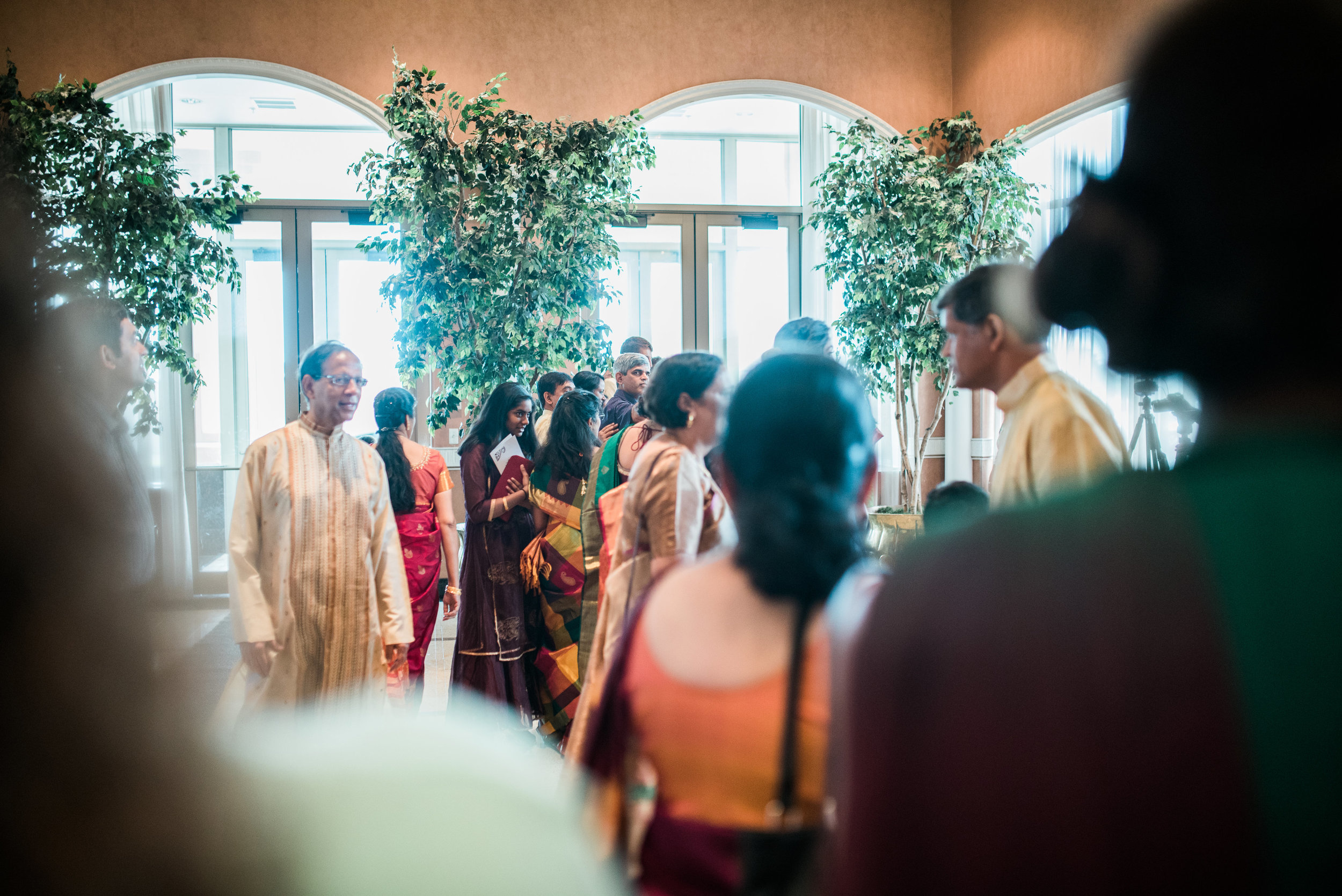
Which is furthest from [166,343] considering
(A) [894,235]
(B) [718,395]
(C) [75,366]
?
(C) [75,366]

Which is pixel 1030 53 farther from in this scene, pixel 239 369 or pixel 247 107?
pixel 239 369

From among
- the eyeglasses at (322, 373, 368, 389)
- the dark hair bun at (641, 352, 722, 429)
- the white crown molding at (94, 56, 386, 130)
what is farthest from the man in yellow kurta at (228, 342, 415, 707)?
the white crown molding at (94, 56, 386, 130)

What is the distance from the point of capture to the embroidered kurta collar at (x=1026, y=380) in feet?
6.32

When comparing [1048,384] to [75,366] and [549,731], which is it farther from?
[549,731]

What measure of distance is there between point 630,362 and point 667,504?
258cm

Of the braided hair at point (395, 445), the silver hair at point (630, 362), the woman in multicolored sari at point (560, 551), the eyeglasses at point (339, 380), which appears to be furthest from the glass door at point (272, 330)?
the eyeglasses at point (339, 380)

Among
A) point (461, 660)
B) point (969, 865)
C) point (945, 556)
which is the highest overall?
point (945, 556)

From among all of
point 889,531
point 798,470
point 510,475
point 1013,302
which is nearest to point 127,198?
point 510,475

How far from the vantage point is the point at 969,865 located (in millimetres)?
421

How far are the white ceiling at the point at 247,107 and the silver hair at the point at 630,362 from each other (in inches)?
150

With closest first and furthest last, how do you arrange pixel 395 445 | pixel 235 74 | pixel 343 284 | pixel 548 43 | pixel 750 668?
pixel 750 668 → pixel 395 445 → pixel 235 74 → pixel 548 43 → pixel 343 284

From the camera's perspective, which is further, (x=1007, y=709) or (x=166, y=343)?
(x=166, y=343)

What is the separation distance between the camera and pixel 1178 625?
40 cm

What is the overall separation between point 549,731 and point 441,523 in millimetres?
1001
